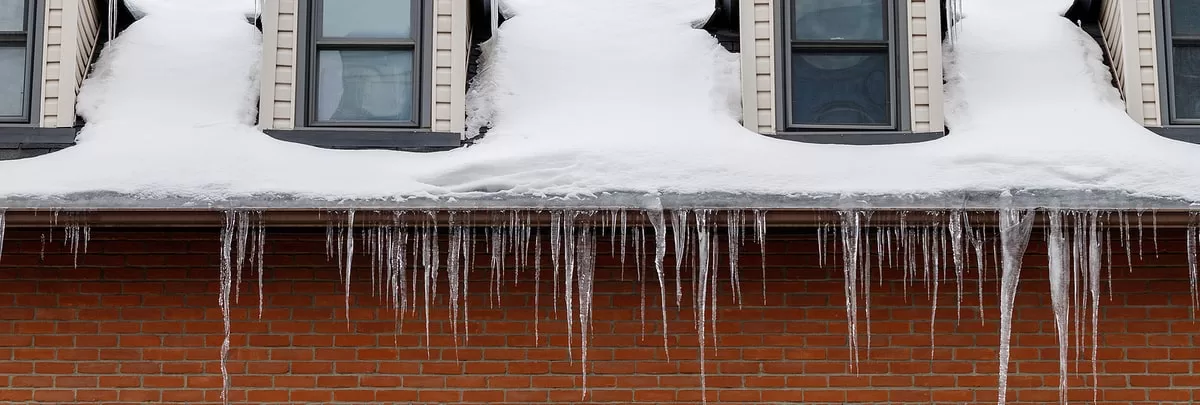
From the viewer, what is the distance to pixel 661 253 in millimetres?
4785

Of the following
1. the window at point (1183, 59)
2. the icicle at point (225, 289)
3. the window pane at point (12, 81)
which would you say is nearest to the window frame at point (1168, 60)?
the window at point (1183, 59)

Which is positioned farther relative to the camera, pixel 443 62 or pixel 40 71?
pixel 443 62

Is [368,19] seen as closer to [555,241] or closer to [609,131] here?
[609,131]

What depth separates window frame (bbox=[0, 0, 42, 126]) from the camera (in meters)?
5.07

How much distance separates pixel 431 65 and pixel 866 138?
7.41 ft

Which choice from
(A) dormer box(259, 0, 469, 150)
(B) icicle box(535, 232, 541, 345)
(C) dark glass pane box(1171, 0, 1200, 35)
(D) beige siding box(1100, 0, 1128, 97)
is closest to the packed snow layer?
(D) beige siding box(1100, 0, 1128, 97)

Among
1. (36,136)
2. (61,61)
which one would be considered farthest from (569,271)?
(61,61)

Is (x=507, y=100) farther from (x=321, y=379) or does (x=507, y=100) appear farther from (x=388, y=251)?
(x=321, y=379)

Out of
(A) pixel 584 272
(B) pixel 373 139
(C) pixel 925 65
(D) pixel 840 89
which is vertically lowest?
(A) pixel 584 272

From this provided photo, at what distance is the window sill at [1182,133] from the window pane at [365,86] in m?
3.84

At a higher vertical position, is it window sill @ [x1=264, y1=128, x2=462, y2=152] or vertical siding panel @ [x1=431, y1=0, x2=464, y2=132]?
vertical siding panel @ [x1=431, y1=0, x2=464, y2=132]

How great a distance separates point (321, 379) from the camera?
500 centimetres

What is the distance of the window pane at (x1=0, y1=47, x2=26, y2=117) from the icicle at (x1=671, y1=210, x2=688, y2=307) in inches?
132

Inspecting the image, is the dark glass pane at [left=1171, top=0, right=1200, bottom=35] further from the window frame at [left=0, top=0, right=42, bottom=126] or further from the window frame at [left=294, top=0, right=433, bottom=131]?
the window frame at [left=0, top=0, right=42, bottom=126]
